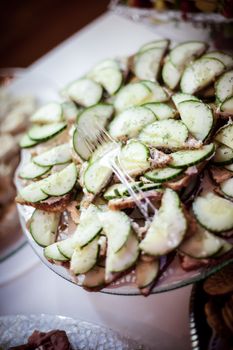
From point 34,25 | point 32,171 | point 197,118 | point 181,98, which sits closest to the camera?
point 197,118

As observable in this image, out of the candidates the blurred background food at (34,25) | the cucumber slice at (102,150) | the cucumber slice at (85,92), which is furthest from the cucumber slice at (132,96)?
the blurred background food at (34,25)

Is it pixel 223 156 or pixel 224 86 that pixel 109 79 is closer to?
pixel 224 86

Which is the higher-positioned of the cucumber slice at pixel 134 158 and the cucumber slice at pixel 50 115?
the cucumber slice at pixel 50 115

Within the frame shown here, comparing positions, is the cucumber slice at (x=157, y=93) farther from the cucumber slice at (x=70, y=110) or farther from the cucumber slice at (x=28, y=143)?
the cucumber slice at (x=28, y=143)

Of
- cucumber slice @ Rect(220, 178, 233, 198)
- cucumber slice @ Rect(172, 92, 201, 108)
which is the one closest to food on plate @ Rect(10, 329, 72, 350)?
cucumber slice @ Rect(220, 178, 233, 198)

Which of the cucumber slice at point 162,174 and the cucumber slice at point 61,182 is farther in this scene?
the cucumber slice at point 61,182

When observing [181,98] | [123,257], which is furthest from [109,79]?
[123,257]
